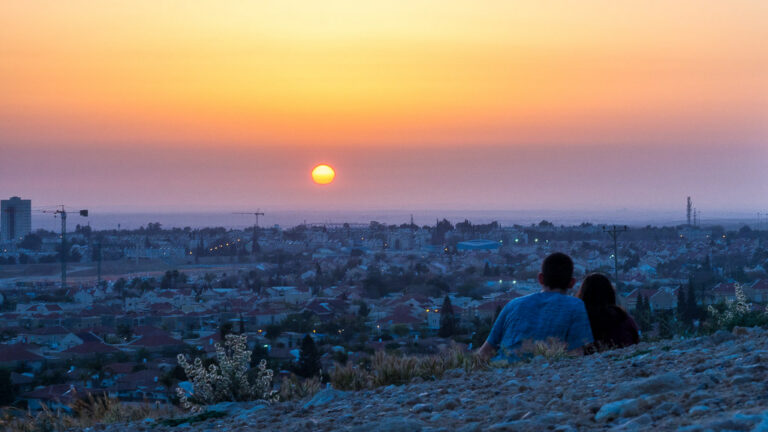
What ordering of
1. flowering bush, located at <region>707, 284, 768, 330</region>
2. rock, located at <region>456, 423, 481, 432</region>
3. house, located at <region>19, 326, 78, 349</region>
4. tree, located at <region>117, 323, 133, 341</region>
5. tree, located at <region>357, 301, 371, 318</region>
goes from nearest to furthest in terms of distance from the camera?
rock, located at <region>456, 423, 481, 432</region>
flowering bush, located at <region>707, 284, 768, 330</region>
house, located at <region>19, 326, 78, 349</region>
tree, located at <region>117, 323, 133, 341</region>
tree, located at <region>357, 301, 371, 318</region>

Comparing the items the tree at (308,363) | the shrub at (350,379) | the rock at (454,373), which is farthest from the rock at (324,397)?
the tree at (308,363)

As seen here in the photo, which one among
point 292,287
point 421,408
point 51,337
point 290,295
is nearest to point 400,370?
point 421,408

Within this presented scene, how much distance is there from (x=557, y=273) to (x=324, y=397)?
1.61 metres

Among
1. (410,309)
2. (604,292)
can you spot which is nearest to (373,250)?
(410,309)

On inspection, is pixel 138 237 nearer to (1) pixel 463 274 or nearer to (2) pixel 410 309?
(1) pixel 463 274

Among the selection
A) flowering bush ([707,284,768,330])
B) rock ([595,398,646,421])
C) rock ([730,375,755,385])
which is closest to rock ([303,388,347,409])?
rock ([595,398,646,421])

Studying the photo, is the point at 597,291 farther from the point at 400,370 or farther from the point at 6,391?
the point at 6,391

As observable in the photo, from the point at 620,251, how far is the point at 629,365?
162 feet

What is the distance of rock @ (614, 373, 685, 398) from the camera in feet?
11.1

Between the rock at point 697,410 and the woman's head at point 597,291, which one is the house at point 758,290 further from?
the rock at point 697,410

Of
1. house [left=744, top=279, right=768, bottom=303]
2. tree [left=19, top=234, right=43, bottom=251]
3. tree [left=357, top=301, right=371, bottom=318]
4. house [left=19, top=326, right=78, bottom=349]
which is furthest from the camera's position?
tree [left=19, top=234, right=43, bottom=251]

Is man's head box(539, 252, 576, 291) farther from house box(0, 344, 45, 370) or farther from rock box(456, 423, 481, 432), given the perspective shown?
house box(0, 344, 45, 370)

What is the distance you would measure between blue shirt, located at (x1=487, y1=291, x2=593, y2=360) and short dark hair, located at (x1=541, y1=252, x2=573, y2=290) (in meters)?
0.06

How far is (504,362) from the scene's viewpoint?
5129 mm
